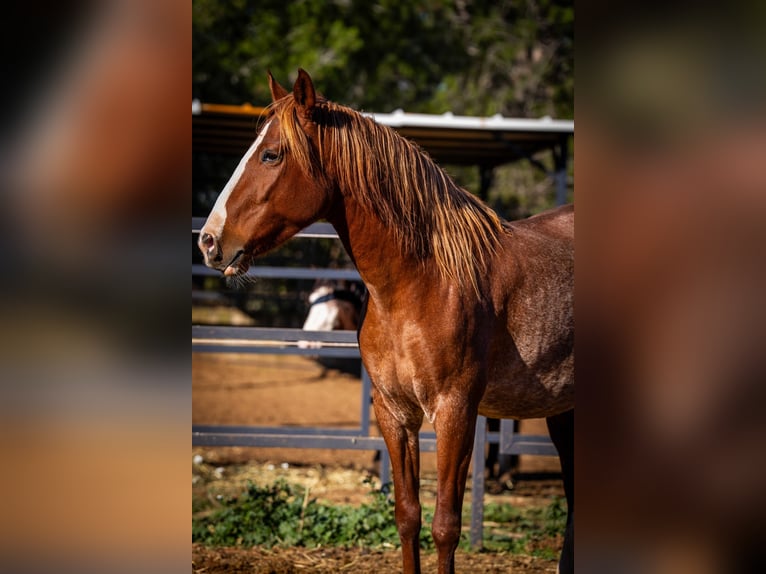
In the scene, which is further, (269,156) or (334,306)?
(334,306)

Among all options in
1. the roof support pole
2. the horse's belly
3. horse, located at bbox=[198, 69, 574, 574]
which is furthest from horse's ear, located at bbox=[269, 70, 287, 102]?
the roof support pole

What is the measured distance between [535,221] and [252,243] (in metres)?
1.63

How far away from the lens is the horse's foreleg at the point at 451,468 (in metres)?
2.62

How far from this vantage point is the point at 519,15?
44.3ft

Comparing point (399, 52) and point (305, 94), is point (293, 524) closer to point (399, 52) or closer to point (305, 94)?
point (305, 94)

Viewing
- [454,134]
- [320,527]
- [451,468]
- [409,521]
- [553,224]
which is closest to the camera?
[451,468]

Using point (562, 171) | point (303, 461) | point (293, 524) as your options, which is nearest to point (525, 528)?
point (293, 524)

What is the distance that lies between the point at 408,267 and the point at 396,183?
33 cm

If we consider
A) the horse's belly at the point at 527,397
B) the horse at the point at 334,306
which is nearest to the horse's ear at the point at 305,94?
the horse's belly at the point at 527,397

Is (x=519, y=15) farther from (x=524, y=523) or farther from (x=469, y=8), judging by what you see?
(x=524, y=523)

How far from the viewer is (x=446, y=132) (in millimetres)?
6547

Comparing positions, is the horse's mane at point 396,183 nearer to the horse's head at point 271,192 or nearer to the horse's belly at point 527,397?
the horse's head at point 271,192
